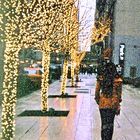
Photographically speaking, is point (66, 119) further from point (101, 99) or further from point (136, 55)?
point (136, 55)

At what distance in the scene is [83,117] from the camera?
16828mm

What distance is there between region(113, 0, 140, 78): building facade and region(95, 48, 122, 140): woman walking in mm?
50898

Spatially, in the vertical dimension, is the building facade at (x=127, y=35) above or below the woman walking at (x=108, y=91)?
above

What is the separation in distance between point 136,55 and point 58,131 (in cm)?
4956

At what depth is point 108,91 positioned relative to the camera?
956cm

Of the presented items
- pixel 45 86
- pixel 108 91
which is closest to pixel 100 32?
pixel 45 86

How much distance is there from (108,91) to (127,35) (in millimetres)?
54981

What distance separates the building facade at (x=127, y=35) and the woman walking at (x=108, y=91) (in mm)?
50898

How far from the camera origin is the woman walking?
9531 mm

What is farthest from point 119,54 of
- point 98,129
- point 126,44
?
point 98,129

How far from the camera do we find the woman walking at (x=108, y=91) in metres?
9.53

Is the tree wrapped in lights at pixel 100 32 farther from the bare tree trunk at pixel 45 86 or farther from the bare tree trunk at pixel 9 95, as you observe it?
the bare tree trunk at pixel 9 95

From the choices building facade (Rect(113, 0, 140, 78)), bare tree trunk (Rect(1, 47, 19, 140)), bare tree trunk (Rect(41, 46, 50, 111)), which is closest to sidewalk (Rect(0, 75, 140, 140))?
bare tree trunk (Rect(41, 46, 50, 111))

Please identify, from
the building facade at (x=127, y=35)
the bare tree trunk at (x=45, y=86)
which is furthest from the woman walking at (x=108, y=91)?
the building facade at (x=127, y=35)
